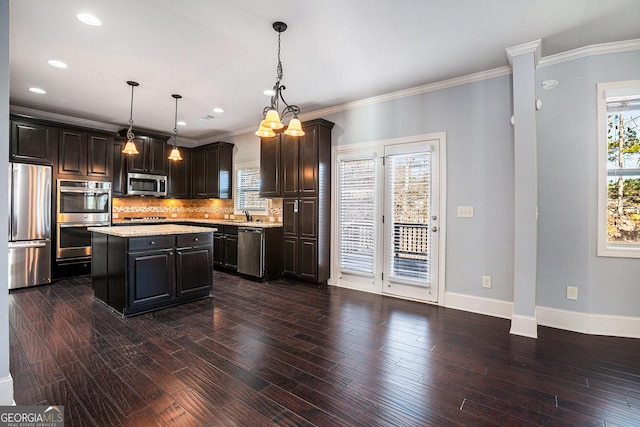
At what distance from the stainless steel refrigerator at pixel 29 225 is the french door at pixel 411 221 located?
5.05 m

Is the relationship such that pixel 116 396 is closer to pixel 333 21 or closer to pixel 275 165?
pixel 333 21

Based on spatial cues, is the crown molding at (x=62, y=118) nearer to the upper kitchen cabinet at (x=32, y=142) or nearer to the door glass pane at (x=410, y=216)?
the upper kitchen cabinet at (x=32, y=142)

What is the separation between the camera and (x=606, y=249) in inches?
115

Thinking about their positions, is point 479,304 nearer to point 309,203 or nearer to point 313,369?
point 313,369

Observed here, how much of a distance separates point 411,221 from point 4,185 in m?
3.79

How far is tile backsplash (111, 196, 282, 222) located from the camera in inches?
232

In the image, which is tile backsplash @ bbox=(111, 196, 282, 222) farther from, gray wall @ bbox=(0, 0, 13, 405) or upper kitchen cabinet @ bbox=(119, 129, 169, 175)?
gray wall @ bbox=(0, 0, 13, 405)

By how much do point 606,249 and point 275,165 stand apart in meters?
4.36

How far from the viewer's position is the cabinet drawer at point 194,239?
12.1ft

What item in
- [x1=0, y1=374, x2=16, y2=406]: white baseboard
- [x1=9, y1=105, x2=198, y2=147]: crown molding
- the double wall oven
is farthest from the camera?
[x1=9, y1=105, x2=198, y2=147]: crown molding

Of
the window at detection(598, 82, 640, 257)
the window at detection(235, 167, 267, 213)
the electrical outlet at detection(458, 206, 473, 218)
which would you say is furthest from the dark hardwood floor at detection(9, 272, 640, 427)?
the window at detection(235, 167, 267, 213)

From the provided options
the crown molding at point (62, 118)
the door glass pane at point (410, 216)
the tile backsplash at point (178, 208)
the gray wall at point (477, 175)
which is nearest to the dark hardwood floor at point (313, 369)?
the gray wall at point (477, 175)

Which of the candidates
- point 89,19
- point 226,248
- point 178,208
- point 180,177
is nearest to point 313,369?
point 89,19

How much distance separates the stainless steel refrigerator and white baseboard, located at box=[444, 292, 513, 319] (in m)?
5.77
